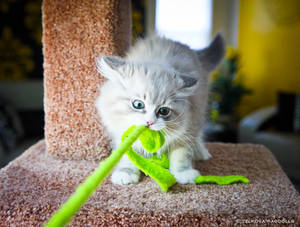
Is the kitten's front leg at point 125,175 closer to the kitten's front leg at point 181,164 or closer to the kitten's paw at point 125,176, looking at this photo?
the kitten's paw at point 125,176

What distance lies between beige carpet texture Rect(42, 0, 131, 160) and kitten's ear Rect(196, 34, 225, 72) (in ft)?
1.33

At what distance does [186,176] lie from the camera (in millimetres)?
953

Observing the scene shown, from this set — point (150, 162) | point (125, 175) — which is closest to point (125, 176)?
point (125, 175)

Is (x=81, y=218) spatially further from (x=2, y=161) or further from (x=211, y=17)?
(x=211, y=17)

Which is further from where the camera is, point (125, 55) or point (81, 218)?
point (125, 55)

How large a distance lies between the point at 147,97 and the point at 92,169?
1.23 feet

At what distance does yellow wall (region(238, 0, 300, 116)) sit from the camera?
3.45 m

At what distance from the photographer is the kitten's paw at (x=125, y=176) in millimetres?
933

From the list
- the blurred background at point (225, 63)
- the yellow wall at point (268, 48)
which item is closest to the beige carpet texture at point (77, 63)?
the blurred background at point (225, 63)

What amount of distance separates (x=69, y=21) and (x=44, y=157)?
543 millimetres

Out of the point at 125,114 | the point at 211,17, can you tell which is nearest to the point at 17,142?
the point at 125,114

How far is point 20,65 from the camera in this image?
3799 millimetres

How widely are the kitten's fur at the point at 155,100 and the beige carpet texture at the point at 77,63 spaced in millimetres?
88

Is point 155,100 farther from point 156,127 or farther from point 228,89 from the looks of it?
point 228,89
